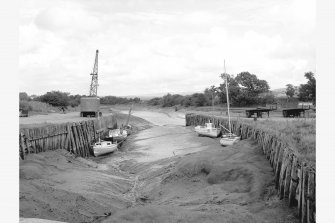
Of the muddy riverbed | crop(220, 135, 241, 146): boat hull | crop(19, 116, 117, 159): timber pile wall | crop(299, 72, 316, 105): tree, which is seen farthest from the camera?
crop(299, 72, 316, 105): tree

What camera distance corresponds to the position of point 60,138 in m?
31.8

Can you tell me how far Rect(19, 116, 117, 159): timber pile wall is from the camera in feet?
85.5

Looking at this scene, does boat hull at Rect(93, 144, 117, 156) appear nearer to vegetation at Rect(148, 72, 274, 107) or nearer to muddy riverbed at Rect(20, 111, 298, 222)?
muddy riverbed at Rect(20, 111, 298, 222)

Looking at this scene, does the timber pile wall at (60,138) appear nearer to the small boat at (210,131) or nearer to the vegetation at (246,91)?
the small boat at (210,131)

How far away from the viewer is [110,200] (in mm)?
18984

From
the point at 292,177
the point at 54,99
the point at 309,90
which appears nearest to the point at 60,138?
the point at 292,177

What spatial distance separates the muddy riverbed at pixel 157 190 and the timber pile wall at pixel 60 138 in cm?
80

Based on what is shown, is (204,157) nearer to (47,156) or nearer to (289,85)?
(47,156)

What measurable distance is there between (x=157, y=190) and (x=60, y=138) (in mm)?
13206

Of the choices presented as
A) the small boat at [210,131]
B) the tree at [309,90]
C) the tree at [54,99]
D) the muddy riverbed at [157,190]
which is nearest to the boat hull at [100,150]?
the muddy riverbed at [157,190]

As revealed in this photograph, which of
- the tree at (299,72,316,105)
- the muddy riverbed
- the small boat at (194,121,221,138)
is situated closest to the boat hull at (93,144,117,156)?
the muddy riverbed

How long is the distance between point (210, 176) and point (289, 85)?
3825 inches

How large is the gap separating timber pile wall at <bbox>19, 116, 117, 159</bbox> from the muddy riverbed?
31.7 inches

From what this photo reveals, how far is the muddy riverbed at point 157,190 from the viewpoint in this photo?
45.9 ft
